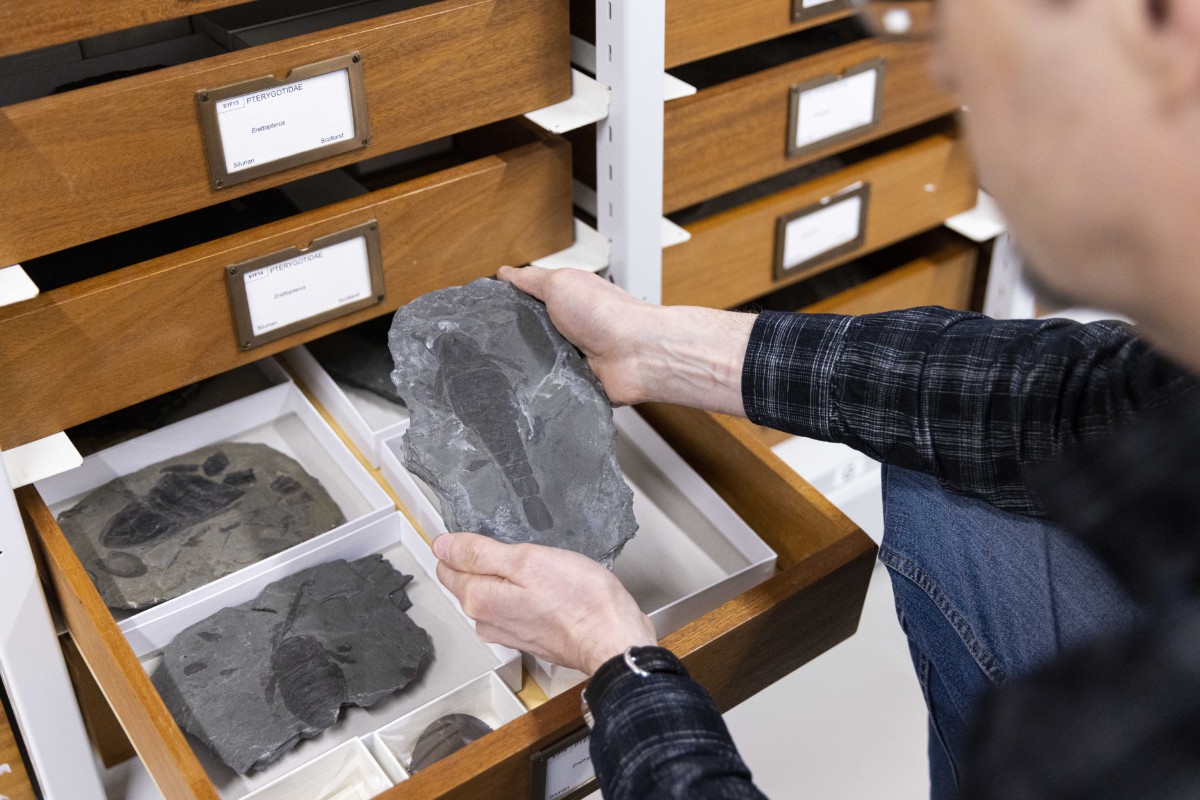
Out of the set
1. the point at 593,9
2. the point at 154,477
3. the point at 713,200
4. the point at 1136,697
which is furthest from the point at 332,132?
the point at 1136,697

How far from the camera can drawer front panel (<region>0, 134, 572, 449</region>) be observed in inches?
Result: 38.2

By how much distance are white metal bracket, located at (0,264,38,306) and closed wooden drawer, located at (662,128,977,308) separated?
65 cm

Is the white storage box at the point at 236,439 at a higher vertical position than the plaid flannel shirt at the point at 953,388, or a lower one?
lower

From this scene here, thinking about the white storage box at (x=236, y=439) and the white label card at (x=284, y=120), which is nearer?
the white label card at (x=284, y=120)

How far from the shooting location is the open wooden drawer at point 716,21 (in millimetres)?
1164

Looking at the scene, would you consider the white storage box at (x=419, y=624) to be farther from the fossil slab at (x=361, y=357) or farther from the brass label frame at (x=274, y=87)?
the brass label frame at (x=274, y=87)

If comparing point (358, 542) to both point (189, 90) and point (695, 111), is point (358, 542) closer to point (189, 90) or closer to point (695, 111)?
point (189, 90)

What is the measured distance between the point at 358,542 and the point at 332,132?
0.39 m

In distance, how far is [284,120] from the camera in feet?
3.23

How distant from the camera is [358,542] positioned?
3.79 feet

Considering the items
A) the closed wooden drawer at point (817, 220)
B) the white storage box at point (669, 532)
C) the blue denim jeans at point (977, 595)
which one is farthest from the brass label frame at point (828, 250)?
the blue denim jeans at point (977, 595)

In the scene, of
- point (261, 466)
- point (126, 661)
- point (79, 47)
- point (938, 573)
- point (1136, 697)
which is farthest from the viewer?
point (261, 466)

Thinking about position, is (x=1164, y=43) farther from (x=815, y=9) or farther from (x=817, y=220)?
(x=817, y=220)

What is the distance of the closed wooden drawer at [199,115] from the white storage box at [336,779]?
450 millimetres
